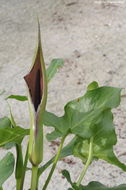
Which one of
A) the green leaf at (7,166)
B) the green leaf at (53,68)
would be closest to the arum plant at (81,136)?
the green leaf at (7,166)

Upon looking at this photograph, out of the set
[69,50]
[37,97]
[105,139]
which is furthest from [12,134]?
[69,50]

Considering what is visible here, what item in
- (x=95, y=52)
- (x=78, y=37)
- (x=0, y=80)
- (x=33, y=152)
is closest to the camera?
(x=33, y=152)

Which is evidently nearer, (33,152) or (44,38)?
(33,152)

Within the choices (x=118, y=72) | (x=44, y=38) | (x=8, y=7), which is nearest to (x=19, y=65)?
(x=44, y=38)

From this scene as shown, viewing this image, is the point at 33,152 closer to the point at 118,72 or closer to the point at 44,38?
the point at 118,72

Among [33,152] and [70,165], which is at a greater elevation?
[33,152]

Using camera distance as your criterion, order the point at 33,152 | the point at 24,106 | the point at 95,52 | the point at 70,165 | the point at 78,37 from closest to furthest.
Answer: the point at 33,152
the point at 70,165
the point at 24,106
the point at 95,52
the point at 78,37
